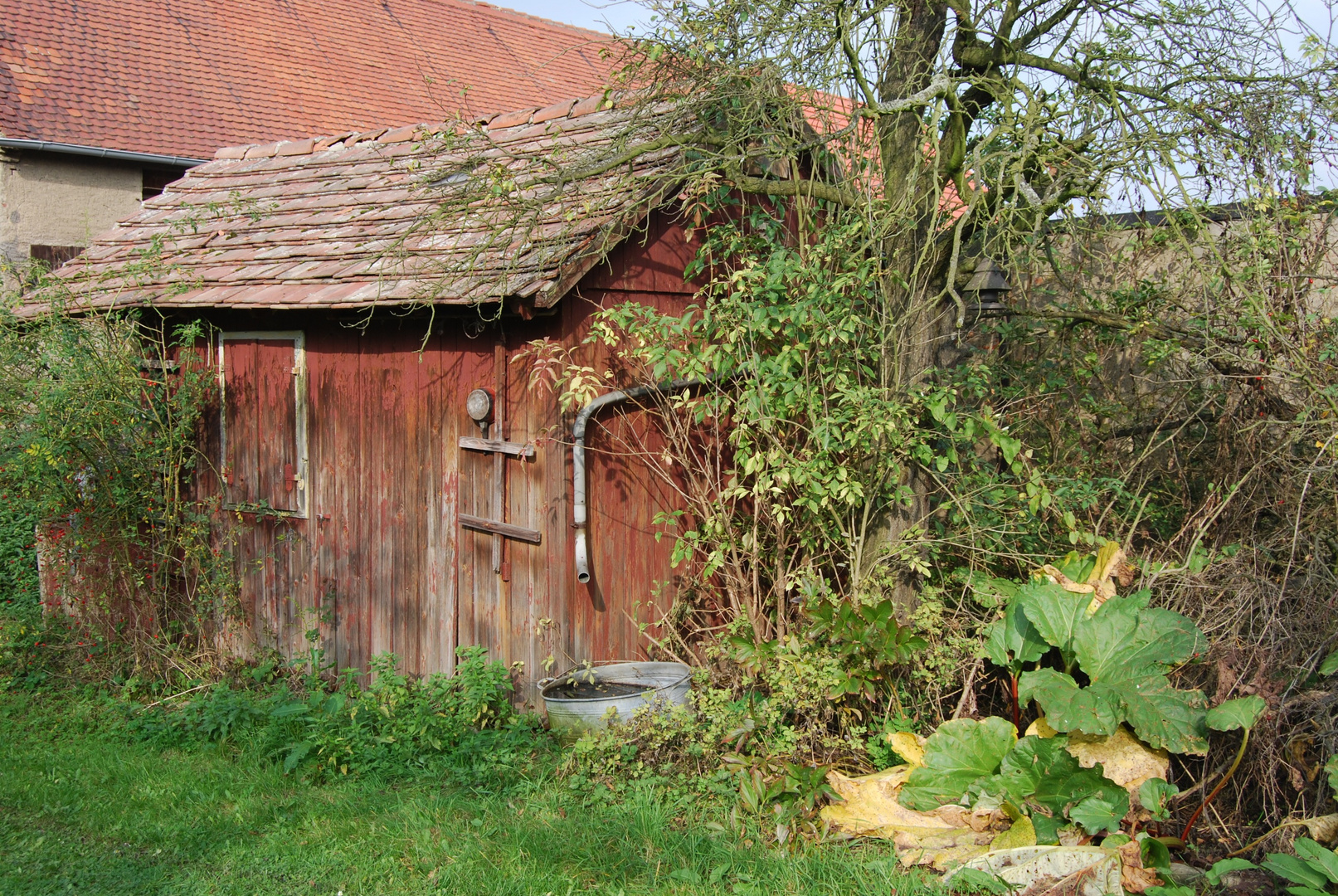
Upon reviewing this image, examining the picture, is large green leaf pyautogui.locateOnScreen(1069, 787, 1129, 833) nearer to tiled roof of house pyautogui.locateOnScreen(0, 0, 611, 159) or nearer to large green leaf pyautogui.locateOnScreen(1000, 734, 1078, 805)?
large green leaf pyautogui.locateOnScreen(1000, 734, 1078, 805)

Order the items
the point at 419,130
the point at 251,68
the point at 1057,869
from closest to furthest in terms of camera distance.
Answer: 1. the point at 1057,869
2. the point at 419,130
3. the point at 251,68

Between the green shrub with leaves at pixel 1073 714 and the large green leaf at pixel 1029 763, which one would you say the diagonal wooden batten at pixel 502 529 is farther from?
the large green leaf at pixel 1029 763

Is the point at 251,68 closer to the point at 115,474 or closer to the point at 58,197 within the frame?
the point at 58,197

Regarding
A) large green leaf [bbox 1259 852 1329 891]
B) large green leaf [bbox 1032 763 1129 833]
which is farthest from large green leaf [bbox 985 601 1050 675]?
large green leaf [bbox 1259 852 1329 891]

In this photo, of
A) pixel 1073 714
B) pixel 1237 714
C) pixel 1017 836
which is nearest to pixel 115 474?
pixel 1017 836

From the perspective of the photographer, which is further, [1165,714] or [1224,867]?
[1165,714]

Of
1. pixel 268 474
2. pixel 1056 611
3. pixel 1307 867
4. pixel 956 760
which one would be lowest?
pixel 1307 867

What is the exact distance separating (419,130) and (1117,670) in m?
6.46

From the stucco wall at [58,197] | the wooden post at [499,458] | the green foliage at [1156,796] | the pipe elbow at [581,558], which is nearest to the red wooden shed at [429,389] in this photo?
the wooden post at [499,458]

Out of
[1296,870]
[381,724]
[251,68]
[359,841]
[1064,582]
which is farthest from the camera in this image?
[251,68]

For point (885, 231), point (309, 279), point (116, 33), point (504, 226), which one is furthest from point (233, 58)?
point (885, 231)

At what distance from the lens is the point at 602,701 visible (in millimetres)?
5605

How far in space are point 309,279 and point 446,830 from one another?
13.2ft

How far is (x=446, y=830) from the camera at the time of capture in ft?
15.8
